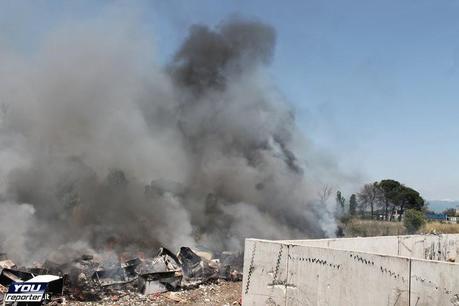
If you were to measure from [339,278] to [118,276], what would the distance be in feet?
23.1

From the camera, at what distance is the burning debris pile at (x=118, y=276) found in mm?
10141

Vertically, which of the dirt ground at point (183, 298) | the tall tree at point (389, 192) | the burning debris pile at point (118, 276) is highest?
the tall tree at point (389, 192)

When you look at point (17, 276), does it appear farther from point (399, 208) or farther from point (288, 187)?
point (399, 208)

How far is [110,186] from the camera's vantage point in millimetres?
21594

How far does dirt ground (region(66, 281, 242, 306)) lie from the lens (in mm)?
9631

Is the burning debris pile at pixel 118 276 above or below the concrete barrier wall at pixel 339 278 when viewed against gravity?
below

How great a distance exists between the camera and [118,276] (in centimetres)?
1098

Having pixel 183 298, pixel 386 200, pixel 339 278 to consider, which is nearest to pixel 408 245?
pixel 339 278

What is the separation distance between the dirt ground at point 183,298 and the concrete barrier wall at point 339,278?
322 centimetres

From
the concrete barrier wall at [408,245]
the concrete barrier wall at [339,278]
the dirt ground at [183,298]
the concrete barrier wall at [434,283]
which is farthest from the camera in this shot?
the dirt ground at [183,298]

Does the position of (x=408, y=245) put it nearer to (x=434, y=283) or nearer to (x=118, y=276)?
→ (x=434, y=283)

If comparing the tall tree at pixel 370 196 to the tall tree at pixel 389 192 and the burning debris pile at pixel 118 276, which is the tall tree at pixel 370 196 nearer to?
the tall tree at pixel 389 192

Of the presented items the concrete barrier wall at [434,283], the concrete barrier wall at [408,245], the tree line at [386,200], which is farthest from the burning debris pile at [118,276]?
the tree line at [386,200]

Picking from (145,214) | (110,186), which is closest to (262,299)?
(145,214)
